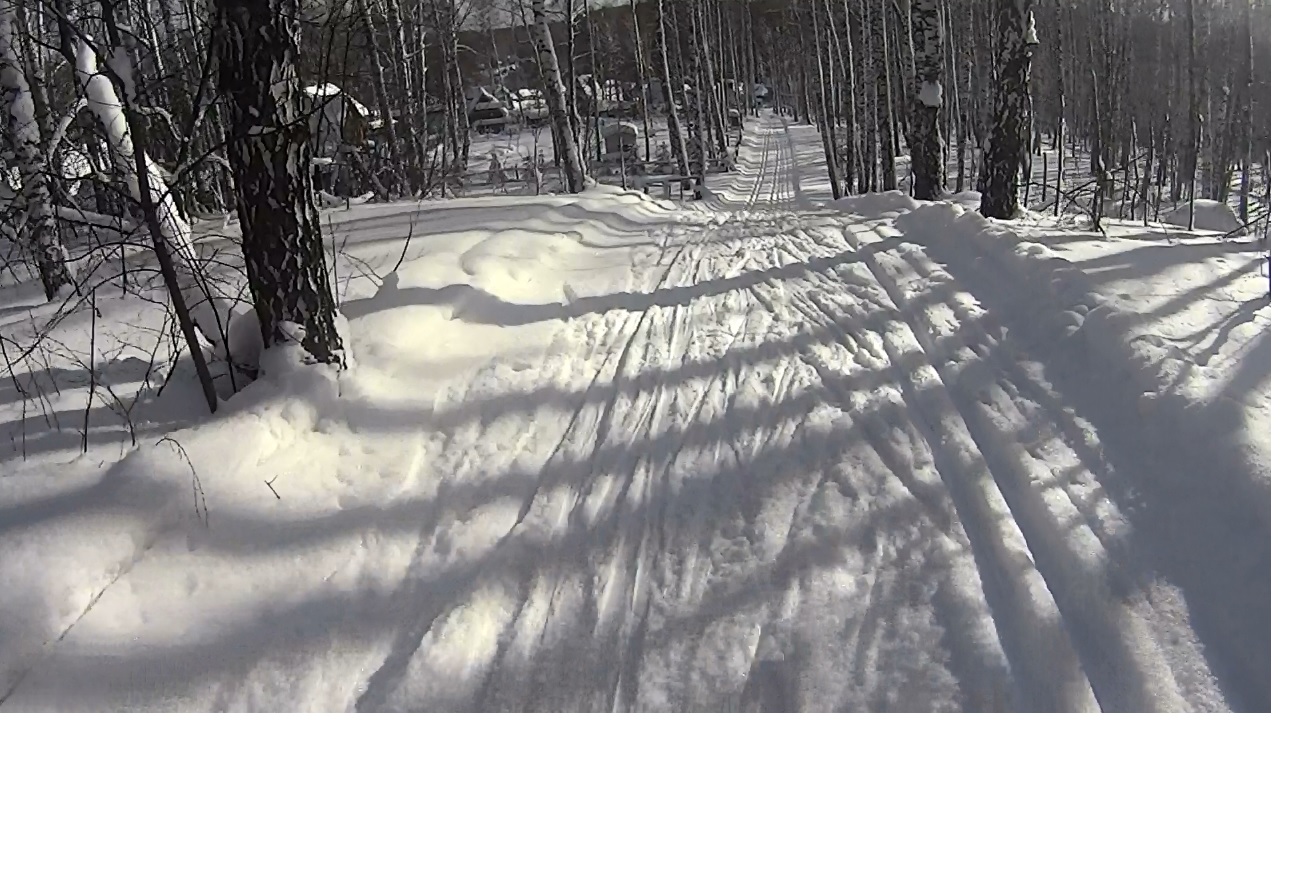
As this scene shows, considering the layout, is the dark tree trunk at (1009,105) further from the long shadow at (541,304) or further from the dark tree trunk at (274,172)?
the dark tree trunk at (274,172)

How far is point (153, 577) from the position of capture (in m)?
2.99

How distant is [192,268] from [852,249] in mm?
5671

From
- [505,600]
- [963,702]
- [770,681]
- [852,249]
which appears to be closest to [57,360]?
[505,600]

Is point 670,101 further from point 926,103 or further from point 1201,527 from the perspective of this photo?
point 1201,527

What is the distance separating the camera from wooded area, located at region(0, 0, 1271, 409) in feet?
13.2

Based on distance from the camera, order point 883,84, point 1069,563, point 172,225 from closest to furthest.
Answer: point 1069,563, point 172,225, point 883,84

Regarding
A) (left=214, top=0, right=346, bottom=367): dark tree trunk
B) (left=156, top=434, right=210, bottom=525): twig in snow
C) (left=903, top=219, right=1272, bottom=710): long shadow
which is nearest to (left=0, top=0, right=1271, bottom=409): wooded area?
(left=214, top=0, right=346, bottom=367): dark tree trunk

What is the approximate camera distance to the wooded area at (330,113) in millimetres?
4027

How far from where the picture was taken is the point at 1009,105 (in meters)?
9.02

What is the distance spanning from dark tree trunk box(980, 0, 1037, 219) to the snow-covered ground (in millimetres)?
4270

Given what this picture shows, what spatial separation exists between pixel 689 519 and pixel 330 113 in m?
15.8

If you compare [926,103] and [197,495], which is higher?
[926,103]

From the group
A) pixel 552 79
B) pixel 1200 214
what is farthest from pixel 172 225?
pixel 1200 214

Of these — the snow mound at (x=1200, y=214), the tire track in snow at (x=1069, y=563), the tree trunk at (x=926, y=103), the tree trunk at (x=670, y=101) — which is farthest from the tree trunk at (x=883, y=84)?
the tire track in snow at (x=1069, y=563)
